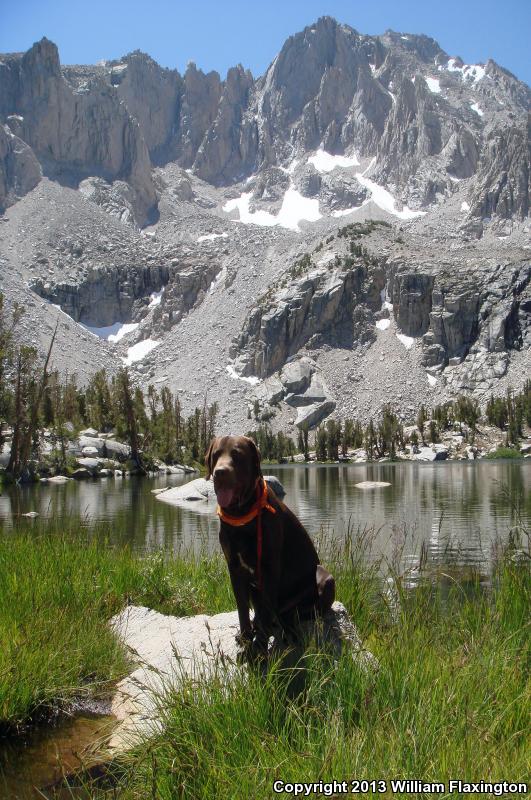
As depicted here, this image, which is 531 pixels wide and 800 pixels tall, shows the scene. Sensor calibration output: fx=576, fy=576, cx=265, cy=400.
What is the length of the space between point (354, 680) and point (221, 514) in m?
1.31

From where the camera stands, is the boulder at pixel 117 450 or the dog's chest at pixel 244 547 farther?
the boulder at pixel 117 450

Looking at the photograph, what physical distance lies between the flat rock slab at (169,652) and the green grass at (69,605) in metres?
0.30

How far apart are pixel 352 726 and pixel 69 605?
153 inches

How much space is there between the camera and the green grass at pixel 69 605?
13.9 feet

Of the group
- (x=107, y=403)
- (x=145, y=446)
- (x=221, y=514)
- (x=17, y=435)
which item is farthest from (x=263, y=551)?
(x=107, y=403)

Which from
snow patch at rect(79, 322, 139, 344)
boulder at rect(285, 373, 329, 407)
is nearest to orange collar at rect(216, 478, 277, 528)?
boulder at rect(285, 373, 329, 407)

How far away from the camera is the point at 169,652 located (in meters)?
4.77

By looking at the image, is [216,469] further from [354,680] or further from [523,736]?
[523,736]

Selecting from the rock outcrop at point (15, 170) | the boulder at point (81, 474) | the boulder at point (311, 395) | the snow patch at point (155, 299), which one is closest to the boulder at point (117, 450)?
the boulder at point (81, 474)

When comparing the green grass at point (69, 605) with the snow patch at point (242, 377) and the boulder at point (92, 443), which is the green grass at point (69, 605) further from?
the snow patch at point (242, 377)

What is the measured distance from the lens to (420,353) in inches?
5773

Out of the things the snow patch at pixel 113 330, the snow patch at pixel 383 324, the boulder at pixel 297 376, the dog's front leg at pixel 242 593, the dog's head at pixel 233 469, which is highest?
the snow patch at pixel 113 330

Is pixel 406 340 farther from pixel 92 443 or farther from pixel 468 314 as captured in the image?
pixel 92 443

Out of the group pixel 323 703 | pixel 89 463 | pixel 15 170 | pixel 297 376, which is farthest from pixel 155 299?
pixel 323 703
